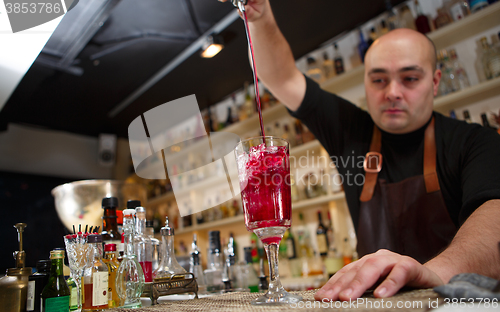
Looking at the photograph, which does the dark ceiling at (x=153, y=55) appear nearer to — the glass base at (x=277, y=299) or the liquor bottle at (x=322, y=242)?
the liquor bottle at (x=322, y=242)

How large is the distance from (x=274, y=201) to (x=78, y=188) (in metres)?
0.72

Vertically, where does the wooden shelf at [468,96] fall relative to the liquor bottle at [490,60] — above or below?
below

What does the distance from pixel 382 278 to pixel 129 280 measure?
586 millimetres

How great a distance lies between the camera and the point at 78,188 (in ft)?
3.56

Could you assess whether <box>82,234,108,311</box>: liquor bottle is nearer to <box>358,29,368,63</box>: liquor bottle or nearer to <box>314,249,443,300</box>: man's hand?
<box>314,249,443,300</box>: man's hand

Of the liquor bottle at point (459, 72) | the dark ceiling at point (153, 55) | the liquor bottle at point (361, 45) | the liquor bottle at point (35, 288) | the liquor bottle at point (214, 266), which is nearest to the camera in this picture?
the liquor bottle at point (35, 288)

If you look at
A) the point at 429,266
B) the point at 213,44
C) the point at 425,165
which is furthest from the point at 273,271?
the point at 213,44

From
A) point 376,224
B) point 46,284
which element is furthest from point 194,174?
point 46,284

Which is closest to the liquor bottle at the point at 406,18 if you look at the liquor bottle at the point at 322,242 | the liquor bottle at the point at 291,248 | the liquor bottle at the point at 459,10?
the liquor bottle at the point at 459,10

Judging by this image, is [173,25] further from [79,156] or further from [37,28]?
[79,156]

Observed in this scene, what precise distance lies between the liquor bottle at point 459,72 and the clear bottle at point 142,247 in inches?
85.0

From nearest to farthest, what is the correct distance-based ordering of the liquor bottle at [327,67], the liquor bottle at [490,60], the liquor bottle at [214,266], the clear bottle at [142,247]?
1. the clear bottle at [142,247]
2. the liquor bottle at [214,266]
3. the liquor bottle at [490,60]
4. the liquor bottle at [327,67]

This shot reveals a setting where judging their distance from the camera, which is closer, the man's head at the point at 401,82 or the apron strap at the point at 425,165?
the apron strap at the point at 425,165

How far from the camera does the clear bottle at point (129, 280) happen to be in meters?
0.82
